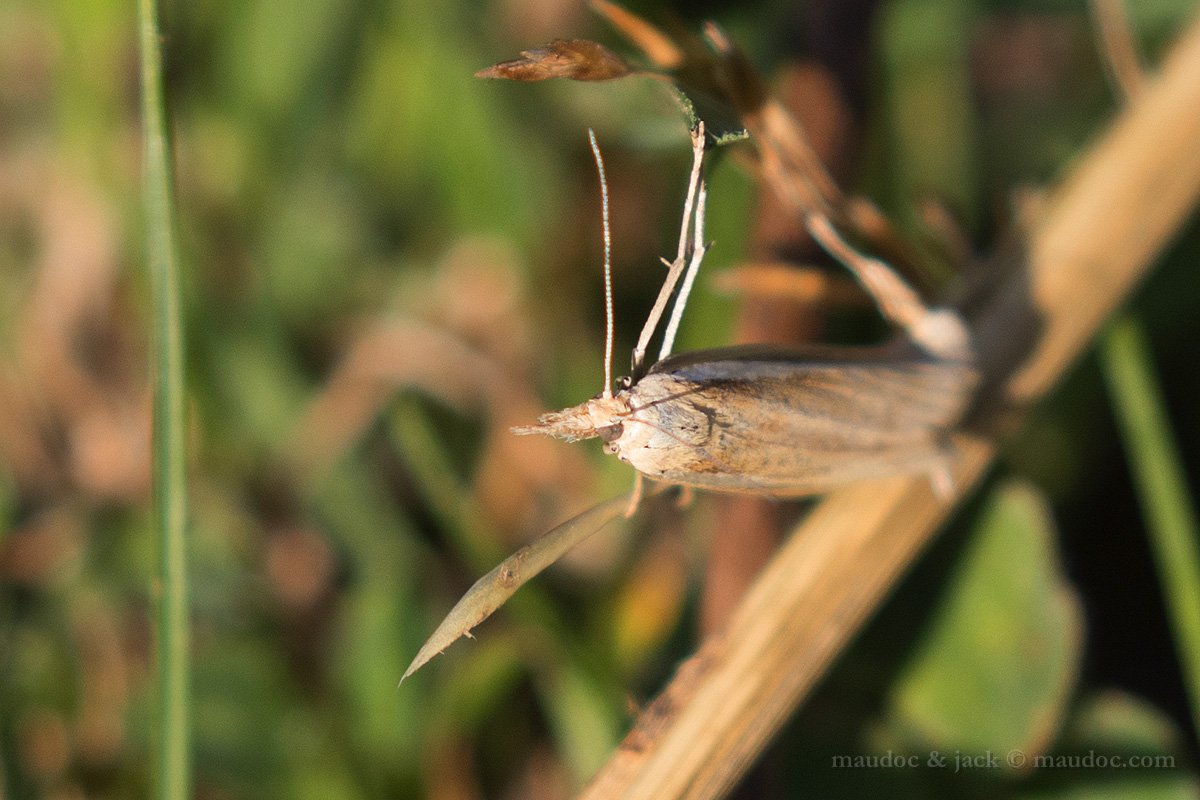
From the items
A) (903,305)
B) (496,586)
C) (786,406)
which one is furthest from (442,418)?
(496,586)

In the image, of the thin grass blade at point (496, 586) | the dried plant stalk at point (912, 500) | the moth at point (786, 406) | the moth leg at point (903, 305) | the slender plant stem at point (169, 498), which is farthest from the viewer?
the moth leg at point (903, 305)

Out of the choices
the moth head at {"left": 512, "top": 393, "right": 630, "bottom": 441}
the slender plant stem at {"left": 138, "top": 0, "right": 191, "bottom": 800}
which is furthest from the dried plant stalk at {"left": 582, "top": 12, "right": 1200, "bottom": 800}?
the slender plant stem at {"left": 138, "top": 0, "right": 191, "bottom": 800}

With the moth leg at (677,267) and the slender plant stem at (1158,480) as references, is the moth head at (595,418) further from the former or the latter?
the slender plant stem at (1158,480)

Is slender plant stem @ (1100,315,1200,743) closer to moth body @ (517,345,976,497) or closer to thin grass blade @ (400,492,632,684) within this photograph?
moth body @ (517,345,976,497)

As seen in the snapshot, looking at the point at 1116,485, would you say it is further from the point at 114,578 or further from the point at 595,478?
the point at 114,578

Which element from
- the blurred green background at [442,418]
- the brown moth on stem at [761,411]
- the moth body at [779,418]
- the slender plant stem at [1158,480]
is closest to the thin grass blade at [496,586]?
the brown moth on stem at [761,411]

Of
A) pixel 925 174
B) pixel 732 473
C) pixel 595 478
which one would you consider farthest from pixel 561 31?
pixel 732 473
